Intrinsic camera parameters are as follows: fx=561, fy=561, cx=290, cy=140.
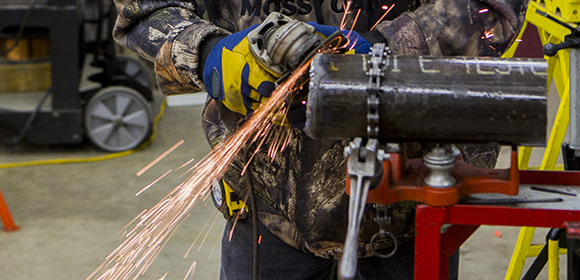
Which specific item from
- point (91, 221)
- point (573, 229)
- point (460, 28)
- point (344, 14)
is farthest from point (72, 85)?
point (573, 229)

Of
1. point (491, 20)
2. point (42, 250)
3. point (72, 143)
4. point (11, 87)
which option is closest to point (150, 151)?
point (72, 143)

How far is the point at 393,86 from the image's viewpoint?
89cm

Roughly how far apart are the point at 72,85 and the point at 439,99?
427cm

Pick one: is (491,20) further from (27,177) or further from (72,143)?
(72,143)

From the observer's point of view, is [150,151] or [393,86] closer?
[393,86]

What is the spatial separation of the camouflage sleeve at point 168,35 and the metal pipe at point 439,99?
469 mm

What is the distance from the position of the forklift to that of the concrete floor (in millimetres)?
241

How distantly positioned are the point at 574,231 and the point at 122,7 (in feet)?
3.67

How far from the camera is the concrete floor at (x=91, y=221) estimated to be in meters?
3.29

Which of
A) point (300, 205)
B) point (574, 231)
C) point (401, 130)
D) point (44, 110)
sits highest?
point (401, 130)

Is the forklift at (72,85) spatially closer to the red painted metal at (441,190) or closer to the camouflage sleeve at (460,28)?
the camouflage sleeve at (460,28)

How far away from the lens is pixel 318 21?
1.35 metres

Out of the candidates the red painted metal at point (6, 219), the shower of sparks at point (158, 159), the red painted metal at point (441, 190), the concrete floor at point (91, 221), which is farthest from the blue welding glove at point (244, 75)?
the shower of sparks at point (158, 159)

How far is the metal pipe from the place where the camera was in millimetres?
859
